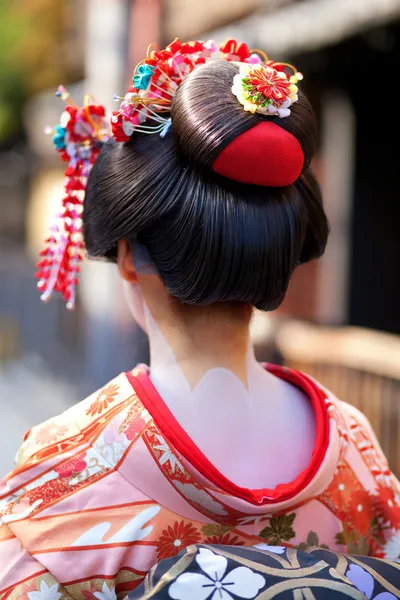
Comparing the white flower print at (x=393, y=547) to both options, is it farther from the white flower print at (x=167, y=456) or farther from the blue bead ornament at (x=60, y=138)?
the blue bead ornament at (x=60, y=138)

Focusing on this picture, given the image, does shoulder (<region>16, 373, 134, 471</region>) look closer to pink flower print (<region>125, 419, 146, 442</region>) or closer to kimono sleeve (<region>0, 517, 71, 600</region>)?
pink flower print (<region>125, 419, 146, 442</region>)

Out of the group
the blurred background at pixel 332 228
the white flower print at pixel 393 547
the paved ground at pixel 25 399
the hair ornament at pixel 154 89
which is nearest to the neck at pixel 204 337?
the hair ornament at pixel 154 89

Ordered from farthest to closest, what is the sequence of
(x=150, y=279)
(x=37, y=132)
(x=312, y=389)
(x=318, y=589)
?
1. (x=37, y=132)
2. (x=312, y=389)
3. (x=150, y=279)
4. (x=318, y=589)

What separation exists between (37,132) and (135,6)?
806 cm

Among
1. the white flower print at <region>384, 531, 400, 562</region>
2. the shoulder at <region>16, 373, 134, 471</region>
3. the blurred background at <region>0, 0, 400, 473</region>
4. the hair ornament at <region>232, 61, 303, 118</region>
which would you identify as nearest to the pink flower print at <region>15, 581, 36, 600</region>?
the shoulder at <region>16, 373, 134, 471</region>

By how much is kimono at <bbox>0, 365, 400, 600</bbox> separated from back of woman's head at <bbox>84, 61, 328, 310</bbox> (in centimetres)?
26

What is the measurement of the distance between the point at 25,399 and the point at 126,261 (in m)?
6.15

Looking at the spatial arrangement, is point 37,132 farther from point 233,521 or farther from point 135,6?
point 233,521

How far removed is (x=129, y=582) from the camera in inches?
56.4

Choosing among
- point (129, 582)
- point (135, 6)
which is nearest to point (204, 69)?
point (129, 582)

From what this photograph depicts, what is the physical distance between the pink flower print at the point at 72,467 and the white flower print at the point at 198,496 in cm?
17

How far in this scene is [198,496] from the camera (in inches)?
56.7

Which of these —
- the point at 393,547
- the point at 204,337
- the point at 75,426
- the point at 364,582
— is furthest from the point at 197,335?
the point at 393,547

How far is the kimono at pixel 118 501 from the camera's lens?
1415mm
